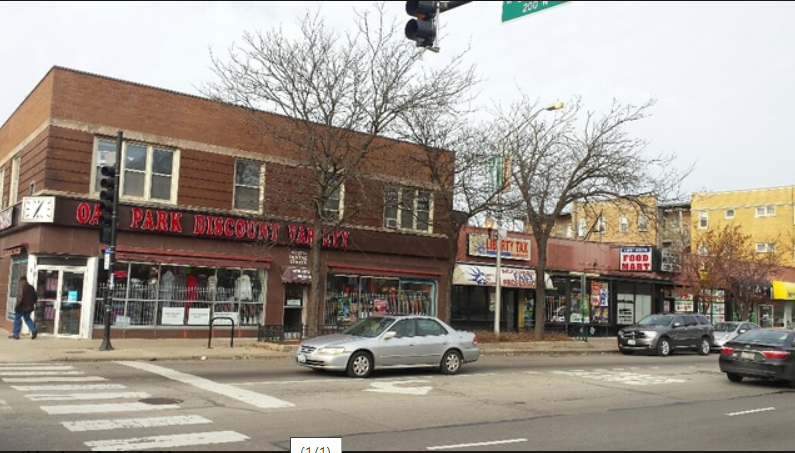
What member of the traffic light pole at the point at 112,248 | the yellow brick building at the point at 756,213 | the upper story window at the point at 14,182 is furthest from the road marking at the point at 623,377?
the yellow brick building at the point at 756,213

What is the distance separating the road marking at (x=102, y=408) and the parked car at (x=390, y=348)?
15.0ft

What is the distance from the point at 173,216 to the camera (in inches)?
913

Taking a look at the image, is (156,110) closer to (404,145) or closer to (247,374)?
(404,145)

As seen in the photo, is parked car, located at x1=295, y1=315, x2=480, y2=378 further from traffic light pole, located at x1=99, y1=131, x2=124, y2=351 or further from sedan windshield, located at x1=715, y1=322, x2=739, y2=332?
sedan windshield, located at x1=715, y1=322, x2=739, y2=332

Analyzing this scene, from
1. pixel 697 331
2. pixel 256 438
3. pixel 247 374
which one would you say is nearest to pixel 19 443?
pixel 256 438

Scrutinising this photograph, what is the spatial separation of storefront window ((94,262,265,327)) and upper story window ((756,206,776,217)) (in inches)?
2034

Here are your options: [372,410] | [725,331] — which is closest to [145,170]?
[372,410]

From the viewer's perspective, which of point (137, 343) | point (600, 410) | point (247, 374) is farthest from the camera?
point (137, 343)

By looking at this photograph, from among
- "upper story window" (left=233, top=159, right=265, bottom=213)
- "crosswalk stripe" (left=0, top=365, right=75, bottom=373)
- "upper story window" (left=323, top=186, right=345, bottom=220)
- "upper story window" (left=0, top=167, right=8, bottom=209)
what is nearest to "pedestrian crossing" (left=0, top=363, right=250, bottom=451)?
"crosswalk stripe" (left=0, top=365, right=75, bottom=373)

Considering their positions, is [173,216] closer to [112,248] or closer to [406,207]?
[112,248]

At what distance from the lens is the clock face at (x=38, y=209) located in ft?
69.1

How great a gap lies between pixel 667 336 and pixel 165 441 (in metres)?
22.8

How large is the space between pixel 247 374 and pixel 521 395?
580 centimetres

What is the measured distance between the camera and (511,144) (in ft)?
87.3
